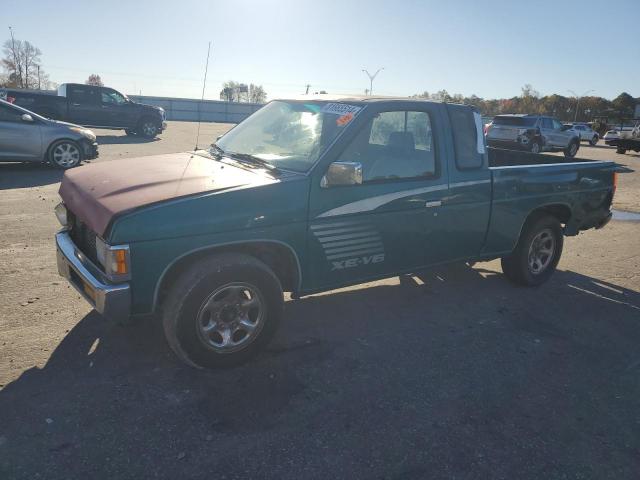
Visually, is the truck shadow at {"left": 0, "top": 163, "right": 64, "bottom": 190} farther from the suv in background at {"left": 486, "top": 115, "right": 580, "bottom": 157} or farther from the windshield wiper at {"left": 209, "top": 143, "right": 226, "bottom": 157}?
the suv in background at {"left": 486, "top": 115, "right": 580, "bottom": 157}

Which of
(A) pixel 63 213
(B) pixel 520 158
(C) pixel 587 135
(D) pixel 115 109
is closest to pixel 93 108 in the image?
(D) pixel 115 109

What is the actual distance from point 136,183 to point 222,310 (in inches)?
42.6

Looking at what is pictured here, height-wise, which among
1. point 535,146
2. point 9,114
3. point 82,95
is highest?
point 82,95

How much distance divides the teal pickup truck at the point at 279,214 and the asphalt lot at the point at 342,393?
1.37ft

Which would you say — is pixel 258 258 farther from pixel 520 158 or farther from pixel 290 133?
pixel 520 158

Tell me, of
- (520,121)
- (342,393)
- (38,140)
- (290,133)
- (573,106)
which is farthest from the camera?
(573,106)

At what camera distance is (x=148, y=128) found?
20453 millimetres

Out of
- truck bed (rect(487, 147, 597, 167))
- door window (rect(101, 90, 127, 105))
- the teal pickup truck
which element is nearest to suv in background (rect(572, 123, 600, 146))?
door window (rect(101, 90, 127, 105))

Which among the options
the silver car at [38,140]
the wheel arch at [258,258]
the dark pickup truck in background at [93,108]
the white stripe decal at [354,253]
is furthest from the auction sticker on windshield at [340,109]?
the dark pickup truck in background at [93,108]

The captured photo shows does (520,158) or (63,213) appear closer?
(63,213)

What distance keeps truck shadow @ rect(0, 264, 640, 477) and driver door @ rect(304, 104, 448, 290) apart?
2.07ft

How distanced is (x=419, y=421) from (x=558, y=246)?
11.3ft

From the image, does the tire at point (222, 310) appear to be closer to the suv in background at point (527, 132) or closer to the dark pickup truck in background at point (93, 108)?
the dark pickup truck in background at point (93, 108)

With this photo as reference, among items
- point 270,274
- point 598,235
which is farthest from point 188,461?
point 598,235
